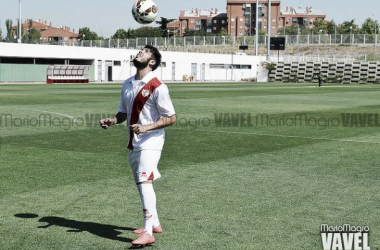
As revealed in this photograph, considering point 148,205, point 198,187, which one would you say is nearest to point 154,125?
point 148,205

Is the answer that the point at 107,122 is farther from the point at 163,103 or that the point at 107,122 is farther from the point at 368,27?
the point at 368,27

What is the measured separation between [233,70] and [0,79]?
126 feet

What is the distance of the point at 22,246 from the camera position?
19.6 feet

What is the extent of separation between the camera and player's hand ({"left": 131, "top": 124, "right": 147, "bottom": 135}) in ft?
19.7

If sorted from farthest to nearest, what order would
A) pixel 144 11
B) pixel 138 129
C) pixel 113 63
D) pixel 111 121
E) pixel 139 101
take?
1. pixel 113 63
2. pixel 144 11
3. pixel 111 121
4. pixel 139 101
5. pixel 138 129

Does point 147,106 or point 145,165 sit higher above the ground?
point 147,106

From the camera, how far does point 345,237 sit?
6289 millimetres

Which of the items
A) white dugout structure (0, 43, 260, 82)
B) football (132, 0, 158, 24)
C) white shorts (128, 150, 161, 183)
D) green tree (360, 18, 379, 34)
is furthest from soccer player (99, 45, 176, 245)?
green tree (360, 18, 379, 34)

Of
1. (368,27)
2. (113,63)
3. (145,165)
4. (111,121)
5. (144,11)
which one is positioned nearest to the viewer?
(145,165)

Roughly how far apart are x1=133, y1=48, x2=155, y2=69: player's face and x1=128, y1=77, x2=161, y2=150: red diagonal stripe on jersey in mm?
171

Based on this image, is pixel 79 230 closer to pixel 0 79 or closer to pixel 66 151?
pixel 66 151

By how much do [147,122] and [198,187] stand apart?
2901 mm

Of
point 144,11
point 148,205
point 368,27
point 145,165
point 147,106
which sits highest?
point 368,27

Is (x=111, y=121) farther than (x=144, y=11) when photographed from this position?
No
